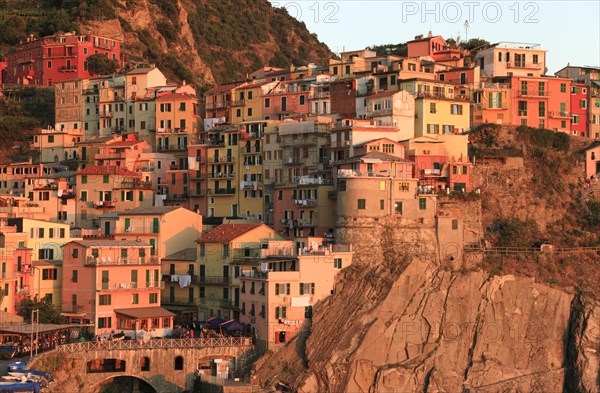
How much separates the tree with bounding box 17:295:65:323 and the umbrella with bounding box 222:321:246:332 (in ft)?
32.3

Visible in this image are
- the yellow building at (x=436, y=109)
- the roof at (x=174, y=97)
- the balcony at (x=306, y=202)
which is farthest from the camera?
the roof at (x=174, y=97)

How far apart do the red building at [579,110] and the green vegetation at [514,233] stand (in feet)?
50.8

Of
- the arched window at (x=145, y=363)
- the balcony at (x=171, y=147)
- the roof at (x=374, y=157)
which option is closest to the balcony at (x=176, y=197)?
the balcony at (x=171, y=147)

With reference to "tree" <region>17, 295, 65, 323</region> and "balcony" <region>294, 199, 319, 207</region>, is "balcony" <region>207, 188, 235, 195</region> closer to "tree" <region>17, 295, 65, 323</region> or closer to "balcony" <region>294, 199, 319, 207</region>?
"balcony" <region>294, 199, 319, 207</region>

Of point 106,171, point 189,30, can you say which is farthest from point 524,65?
point 189,30

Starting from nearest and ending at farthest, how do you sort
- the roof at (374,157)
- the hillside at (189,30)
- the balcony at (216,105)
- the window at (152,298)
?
the roof at (374,157)
the window at (152,298)
the balcony at (216,105)
the hillside at (189,30)

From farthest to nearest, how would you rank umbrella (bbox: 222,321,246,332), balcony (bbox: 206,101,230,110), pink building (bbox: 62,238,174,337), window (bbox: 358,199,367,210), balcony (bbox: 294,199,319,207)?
1. balcony (bbox: 206,101,230,110)
2. balcony (bbox: 294,199,319,207)
3. window (bbox: 358,199,367,210)
4. pink building (bbox: 62,238,174,337)
5. umbrella (bbox: 222,321,246,332)

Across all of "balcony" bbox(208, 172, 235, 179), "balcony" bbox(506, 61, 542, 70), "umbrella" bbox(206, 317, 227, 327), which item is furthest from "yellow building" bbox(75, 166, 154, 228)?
"balcony" bbox(506, 61, 542, 70)

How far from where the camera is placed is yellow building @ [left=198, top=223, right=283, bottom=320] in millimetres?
87000

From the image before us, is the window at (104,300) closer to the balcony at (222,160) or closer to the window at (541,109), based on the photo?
the balcony at (222,160)

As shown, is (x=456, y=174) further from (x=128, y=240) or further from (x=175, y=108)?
(x=175, y=108)

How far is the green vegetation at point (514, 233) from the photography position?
8850 cm

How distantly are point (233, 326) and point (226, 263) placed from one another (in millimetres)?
6361

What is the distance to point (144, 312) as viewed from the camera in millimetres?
83500
